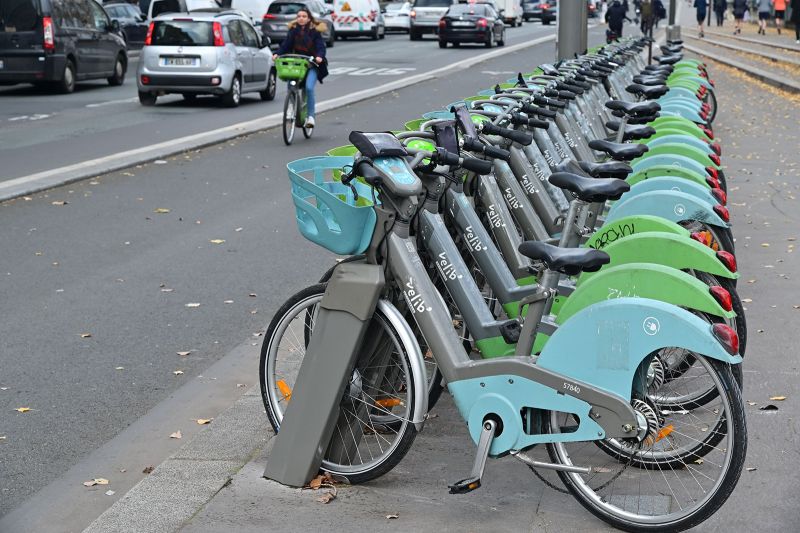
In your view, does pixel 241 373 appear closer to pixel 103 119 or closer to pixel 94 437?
pixel 94 437

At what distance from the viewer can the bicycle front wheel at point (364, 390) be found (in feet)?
14.8


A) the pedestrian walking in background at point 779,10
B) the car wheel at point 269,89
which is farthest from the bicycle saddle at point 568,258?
the pedestrian walking in background at point 779,10

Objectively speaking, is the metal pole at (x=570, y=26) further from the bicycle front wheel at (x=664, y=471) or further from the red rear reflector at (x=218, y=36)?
the bicycle front wheel at (x=664, y=471)

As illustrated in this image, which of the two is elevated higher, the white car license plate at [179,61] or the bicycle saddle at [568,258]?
the bicycle saddle at [568,258]

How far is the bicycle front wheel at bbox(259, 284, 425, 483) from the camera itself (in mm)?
4496

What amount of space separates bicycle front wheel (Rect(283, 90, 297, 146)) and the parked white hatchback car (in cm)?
3588

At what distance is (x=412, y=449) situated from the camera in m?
5.00

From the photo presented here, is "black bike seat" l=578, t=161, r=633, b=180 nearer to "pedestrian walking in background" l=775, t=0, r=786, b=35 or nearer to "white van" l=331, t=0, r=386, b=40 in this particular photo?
"white van" l=331, t=0, r=386, b=40

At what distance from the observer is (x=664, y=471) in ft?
14.7

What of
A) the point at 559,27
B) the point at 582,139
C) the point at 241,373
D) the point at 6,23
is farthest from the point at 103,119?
the point at 241,373

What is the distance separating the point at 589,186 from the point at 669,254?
0.47 m

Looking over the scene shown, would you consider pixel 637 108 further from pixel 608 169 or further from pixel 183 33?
pixel 183 33

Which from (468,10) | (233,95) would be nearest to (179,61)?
(233,95)

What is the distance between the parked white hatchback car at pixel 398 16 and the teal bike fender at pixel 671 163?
4577 cm
